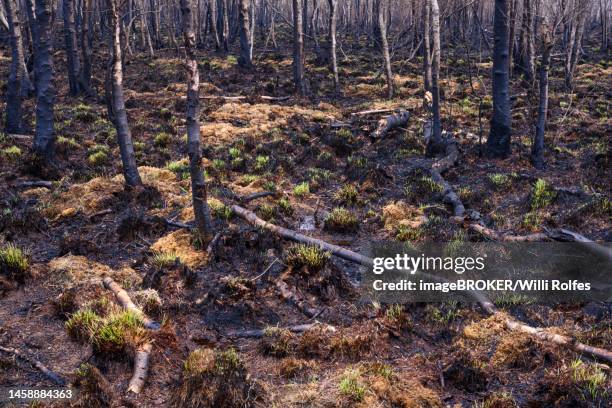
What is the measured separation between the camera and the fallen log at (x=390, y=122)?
49.9 feet

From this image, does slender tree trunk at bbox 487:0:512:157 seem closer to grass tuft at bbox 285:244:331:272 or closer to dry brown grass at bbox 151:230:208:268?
grass tuft at bbox 285:244:331:272

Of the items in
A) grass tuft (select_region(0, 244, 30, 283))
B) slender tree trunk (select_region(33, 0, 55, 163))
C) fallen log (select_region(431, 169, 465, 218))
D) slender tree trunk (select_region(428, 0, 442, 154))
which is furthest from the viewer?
slender tree trunk (select_region(428, 0, 442, 154))

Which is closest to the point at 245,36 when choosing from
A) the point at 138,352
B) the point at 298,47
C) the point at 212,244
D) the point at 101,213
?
the point at 298,47

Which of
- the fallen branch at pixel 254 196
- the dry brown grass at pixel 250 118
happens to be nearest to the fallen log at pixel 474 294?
the fallen branch at pixel 254 196

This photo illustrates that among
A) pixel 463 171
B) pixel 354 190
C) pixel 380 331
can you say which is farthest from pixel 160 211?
pixel 463 171

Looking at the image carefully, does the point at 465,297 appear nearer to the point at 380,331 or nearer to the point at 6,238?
the point at 380,331

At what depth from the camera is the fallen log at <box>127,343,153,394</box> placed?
4.32m

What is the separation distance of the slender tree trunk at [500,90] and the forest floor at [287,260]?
54 centimetres

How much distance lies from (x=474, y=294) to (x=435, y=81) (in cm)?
809

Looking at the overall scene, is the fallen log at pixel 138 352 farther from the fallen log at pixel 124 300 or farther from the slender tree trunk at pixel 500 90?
the slender tree trunk at pixel 500 90

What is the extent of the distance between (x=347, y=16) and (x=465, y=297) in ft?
179

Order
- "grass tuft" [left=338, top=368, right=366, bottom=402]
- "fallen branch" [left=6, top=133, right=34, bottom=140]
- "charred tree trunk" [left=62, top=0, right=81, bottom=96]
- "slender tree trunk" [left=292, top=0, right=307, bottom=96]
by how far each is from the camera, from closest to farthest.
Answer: "grass tuft" [left=338, top=368, right=366, bottom=402] < "fallen branch" [left=6, top=133, right=34, bottom=140] < "charred tree trunk" [left=62, top=0, right=81, bottom=96] < "slender tree trunk" [left=292, top=0, right=307, bottom=96]

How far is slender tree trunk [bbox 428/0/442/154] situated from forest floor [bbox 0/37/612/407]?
2.39ft

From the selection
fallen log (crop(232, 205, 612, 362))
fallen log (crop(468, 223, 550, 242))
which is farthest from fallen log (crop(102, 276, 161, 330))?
fallen log (crop(468, 223, 550, 242))
